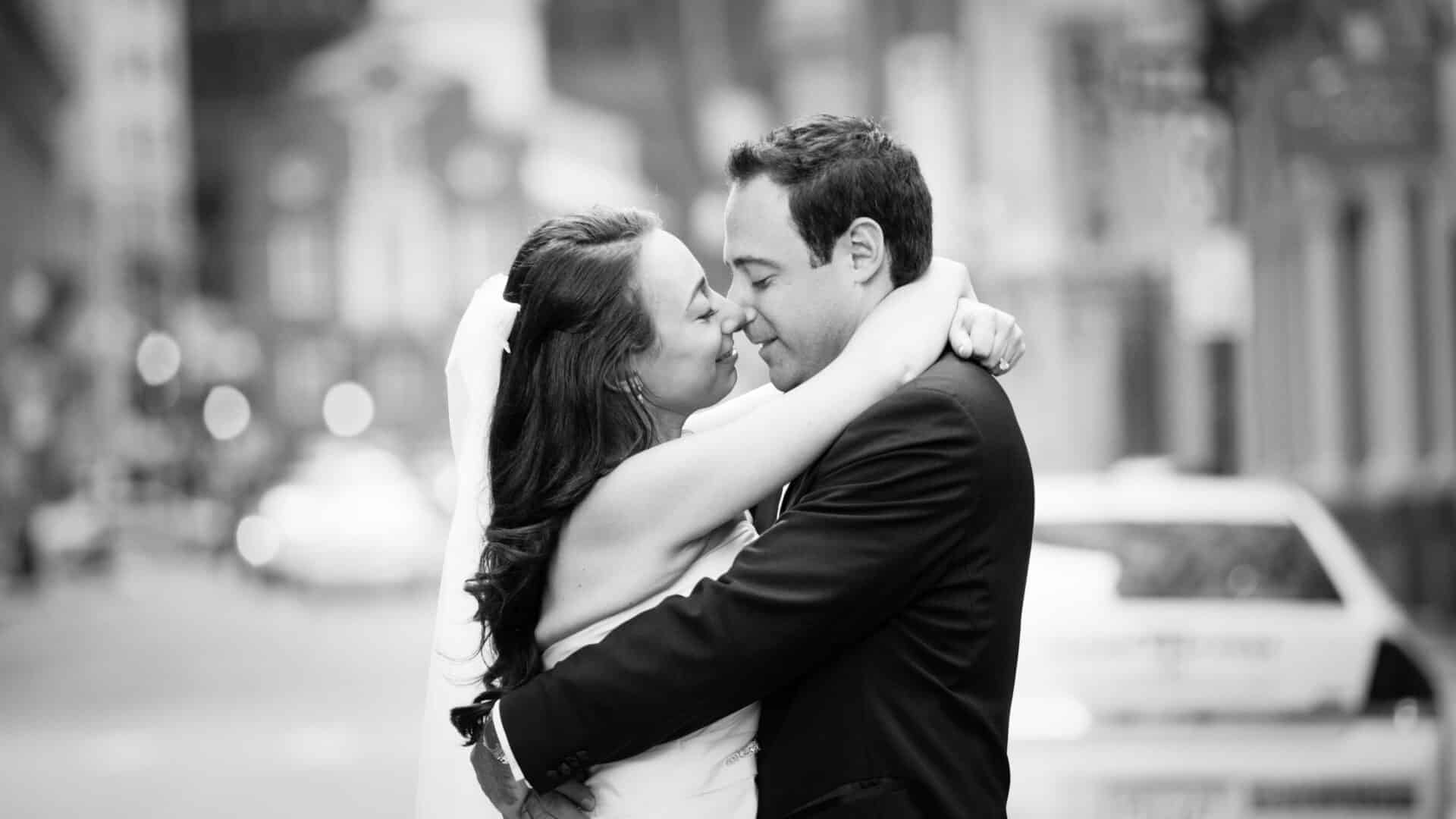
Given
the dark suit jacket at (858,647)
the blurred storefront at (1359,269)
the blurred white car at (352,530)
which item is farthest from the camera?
the blurred white car at (352,530)

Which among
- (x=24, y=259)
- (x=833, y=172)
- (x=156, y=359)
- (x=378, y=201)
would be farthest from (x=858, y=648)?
(x=378, y=201)

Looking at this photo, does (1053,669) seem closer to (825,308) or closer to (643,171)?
(825,308)

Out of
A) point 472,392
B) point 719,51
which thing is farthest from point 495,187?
point 472,392

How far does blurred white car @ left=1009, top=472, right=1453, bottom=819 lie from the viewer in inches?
274

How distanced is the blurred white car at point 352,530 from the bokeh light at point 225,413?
54.8 m

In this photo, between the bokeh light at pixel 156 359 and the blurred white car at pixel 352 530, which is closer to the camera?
the blurred white car at pixel 352 530

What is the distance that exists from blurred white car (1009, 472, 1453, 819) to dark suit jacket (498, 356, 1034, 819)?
12.4 feet

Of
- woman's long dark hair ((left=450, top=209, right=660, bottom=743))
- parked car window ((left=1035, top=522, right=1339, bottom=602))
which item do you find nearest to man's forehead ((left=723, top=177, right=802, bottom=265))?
woman's long dark hair ((left=450, top=209, right=660, bottom=743))

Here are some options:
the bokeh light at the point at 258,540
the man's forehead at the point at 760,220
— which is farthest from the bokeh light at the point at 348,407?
the man's forehead at the point at 760,220

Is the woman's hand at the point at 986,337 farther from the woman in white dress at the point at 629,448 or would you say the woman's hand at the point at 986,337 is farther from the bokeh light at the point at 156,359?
the bokeh light at the point at 156,359

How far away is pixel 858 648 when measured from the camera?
10.4ft

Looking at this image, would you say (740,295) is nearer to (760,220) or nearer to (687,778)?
(760,220)

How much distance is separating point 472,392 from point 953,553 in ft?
2.89

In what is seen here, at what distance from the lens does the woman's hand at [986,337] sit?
3371mm
